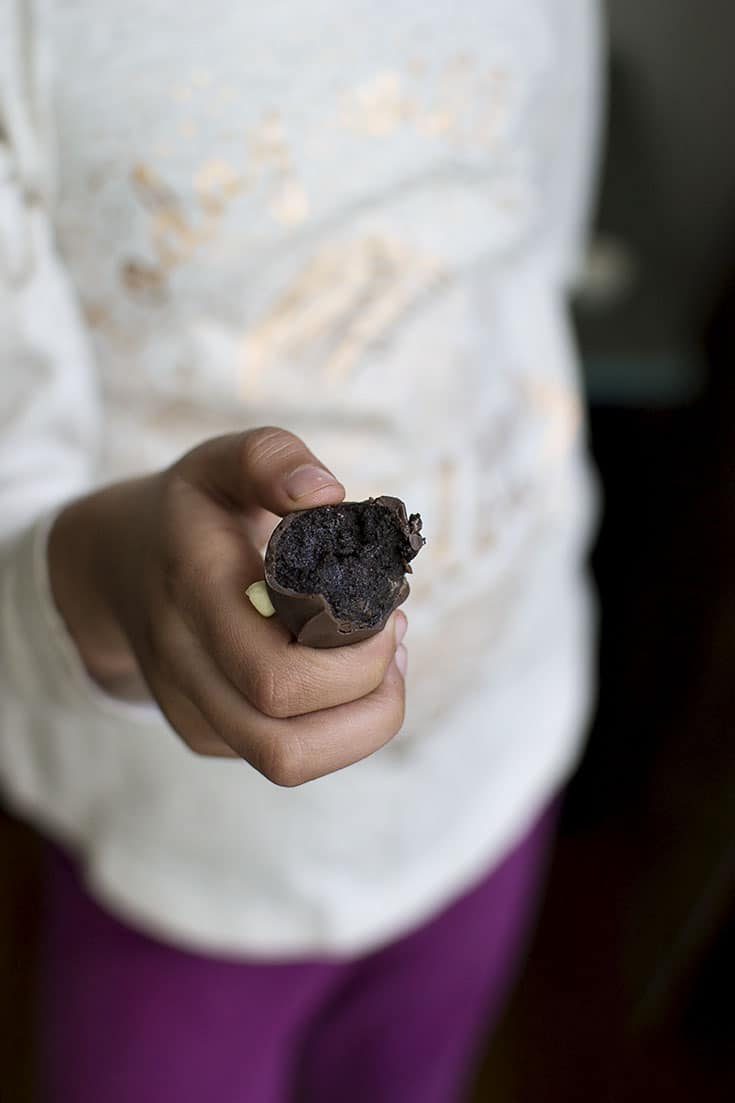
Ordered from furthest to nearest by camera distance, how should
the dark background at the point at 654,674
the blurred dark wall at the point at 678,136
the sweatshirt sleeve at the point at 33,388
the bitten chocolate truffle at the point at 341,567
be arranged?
the dark background at the point at 654,674 < the blurred dark wall at the point at 678,136 < the sweatshirt sleeve at the point at 33,388 < the bitten chocolate truffle at the point at 341,567

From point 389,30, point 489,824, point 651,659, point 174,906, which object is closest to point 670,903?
point 651,659

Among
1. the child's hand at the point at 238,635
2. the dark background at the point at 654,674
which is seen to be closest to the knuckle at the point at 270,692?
the child's hand at the point at 238,635

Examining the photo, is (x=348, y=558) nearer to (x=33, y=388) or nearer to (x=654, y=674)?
(x=33, y=388)

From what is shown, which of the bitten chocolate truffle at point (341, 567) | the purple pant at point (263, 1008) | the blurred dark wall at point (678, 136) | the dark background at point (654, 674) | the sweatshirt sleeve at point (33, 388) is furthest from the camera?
the dark background at point (654, 674)

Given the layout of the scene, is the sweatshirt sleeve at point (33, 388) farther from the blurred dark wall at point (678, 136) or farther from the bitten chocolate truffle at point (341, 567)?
the blurred dark wall at point (678, 136)

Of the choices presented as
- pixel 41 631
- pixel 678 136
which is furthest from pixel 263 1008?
pixel 678 136

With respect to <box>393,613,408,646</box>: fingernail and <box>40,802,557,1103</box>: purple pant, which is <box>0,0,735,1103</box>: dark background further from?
<box>393,613,408,646</box>: fingernail
